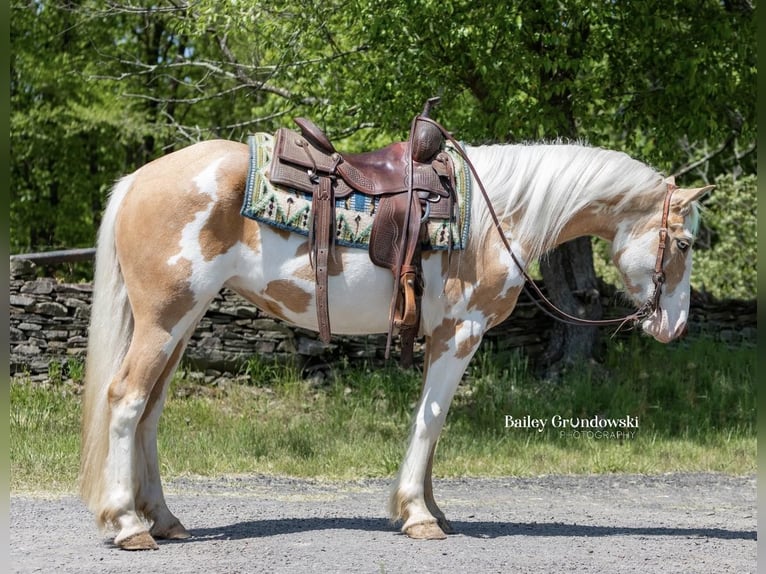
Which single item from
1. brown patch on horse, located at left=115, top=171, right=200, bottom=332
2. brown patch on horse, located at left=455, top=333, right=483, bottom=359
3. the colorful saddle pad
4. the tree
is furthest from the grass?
the colorful saddle pad

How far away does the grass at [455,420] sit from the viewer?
702 centimetres

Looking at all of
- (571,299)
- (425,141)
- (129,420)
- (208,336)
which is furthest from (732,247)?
(129,420)

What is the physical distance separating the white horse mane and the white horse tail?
1.87m

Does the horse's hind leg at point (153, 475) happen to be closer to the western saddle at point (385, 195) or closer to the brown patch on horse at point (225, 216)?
the brown patch on horse at point (225, 216)

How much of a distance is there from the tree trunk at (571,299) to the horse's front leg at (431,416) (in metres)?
5.00

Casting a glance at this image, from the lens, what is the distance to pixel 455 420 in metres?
8.54

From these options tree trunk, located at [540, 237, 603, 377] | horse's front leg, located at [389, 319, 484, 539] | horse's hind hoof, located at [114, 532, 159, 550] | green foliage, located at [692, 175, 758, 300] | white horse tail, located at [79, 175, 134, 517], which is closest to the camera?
horse's hind hoof, located at [114, 532, 159, 550]

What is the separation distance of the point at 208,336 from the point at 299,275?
4.82 metres

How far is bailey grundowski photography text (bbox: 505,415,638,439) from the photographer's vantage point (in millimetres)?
8273

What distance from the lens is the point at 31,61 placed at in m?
15.4

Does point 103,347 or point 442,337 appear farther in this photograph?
point 442,337

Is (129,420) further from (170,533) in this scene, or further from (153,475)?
(170,533)

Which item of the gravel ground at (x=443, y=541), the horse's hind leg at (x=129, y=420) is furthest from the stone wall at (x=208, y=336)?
the horse's hind leg at (x=129, y=420)

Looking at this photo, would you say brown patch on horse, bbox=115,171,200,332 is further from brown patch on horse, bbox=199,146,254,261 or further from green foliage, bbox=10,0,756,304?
green foliage, bbox=10,0,756,304
